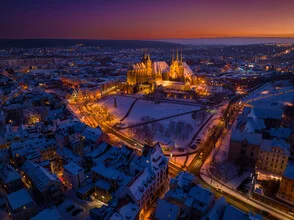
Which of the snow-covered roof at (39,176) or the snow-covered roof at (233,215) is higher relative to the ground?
the snow-covered roof at (233,215)

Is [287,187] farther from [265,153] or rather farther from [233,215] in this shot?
[233,215]

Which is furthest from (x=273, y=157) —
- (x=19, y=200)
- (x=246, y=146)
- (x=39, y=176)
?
(x=19, y=200)

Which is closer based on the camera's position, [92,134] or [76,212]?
[76,212]

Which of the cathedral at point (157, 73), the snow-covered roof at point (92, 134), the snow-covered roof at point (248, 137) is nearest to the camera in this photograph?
the snow-covered roof at point (248, 137)

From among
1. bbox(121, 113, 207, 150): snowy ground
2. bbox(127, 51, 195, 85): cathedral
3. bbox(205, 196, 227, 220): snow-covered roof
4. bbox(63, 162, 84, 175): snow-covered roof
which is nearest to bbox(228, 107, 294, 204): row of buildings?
bbox(121, 113, 207, 150): snowy ground

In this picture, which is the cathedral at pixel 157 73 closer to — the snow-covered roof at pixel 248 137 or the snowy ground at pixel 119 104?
the snowy ground at pixel 119 104

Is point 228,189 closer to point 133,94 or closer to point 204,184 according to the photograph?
point 204,184

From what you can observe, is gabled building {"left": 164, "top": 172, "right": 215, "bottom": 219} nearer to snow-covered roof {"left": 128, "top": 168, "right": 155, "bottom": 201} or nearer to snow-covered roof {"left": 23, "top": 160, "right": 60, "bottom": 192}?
snow-covered roof {"left": 128, "top": 168, "right": 155, "bottom": 201}

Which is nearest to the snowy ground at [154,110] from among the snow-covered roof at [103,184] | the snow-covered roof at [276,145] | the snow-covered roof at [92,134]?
the snow-covered roof at [92,134]
